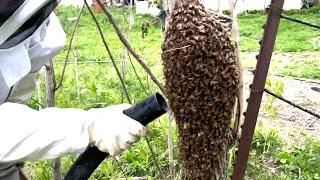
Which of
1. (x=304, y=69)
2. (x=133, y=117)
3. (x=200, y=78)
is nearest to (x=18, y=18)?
(x=133, y=117)

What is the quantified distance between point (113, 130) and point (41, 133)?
0.15 m

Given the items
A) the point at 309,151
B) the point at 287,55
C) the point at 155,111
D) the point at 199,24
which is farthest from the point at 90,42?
the point at 155,111

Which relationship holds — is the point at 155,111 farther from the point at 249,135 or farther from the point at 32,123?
the point at 249,135

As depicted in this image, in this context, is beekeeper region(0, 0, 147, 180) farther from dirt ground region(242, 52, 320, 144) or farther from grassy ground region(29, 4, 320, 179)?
dirt ground region(242, 52, 320, 144)

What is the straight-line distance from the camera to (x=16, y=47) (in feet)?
4.08

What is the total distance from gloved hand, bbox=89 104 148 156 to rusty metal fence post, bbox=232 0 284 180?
1.12ft

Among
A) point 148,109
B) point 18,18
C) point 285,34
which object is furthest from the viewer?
point 285,34

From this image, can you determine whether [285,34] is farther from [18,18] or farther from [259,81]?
[18,18]

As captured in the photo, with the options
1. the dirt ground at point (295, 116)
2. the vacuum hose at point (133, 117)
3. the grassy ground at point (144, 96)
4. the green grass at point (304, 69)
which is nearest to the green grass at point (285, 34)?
→ the grassy ground at point (144, 96)

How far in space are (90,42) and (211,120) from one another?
5432 mm

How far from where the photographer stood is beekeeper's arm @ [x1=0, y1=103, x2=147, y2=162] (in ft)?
3.47

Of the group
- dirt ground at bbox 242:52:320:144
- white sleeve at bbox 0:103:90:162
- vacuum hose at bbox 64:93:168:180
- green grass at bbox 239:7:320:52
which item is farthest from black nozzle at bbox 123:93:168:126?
green grass at bbox 239:7:320:52

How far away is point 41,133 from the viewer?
42.8 inches

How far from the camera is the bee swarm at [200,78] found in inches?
56.5
